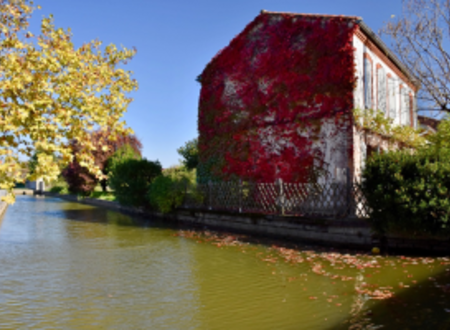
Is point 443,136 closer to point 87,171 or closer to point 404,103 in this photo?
point 404,103

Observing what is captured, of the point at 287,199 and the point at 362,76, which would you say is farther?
the point at 362,76

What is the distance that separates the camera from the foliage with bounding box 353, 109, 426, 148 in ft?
47.7

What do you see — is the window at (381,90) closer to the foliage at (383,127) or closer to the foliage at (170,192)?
the foliage at (383,127)

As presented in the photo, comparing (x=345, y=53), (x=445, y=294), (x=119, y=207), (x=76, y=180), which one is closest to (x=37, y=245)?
(x=445, y=294)

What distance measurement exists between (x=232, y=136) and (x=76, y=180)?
23.0 meters

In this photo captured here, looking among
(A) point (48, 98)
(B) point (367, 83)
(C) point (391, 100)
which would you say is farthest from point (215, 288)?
(C) point (391, 100)

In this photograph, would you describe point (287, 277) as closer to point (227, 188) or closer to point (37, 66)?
point (37, 66)

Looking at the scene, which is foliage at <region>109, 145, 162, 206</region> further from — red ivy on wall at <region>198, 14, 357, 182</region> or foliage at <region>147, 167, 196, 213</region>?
red ivy on wall at <region>198, 14, 357, 182</region>

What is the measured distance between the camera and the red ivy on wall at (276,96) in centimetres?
1477

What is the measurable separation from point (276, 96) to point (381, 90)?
4.53 m

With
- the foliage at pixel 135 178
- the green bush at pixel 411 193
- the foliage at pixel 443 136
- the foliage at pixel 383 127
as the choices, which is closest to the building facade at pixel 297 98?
the foliage at pixel 383 127

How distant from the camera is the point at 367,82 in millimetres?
15211

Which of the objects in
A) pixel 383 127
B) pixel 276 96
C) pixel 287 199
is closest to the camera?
pixel 287 199

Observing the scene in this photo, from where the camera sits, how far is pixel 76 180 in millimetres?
36156
